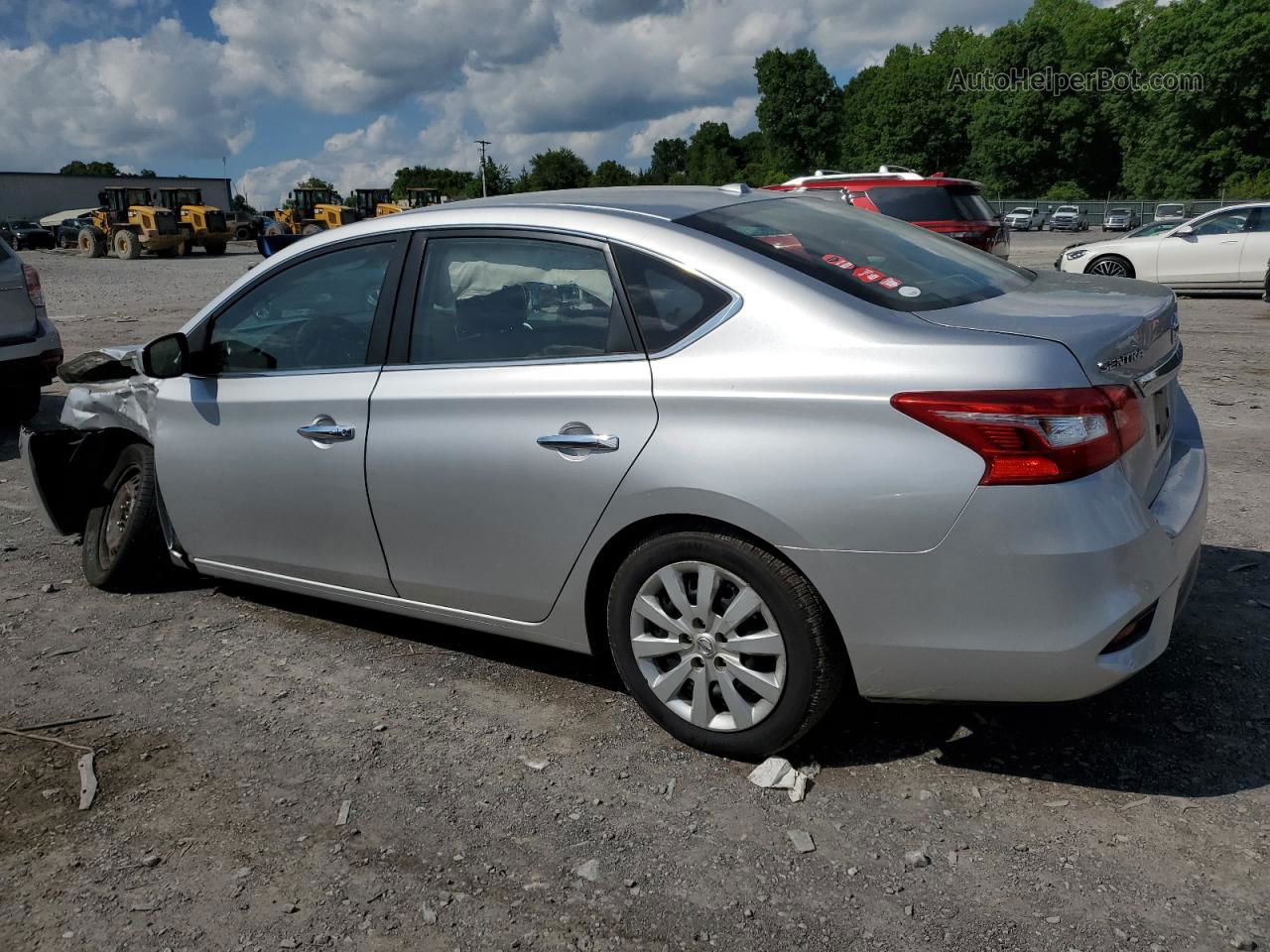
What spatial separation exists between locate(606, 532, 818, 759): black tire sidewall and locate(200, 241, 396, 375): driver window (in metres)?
1.32

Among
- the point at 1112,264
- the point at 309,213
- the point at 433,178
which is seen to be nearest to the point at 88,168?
the point at 433,178

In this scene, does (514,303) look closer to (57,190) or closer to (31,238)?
(31,238)

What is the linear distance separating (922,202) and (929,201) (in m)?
0.08

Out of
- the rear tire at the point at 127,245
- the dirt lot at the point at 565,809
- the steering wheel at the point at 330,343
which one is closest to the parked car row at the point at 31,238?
the rear tire at the point at 127,245

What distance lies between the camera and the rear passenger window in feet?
10.2

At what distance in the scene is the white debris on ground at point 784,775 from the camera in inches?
121

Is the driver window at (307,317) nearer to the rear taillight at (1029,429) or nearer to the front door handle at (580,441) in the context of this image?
the front door handle at (580,441)

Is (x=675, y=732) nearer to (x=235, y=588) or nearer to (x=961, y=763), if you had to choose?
(x=961, y=763)

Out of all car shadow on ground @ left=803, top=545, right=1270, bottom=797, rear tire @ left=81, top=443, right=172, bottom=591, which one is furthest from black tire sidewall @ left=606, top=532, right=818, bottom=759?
rear tire @ left=81, top=443, right=172, bottom=591

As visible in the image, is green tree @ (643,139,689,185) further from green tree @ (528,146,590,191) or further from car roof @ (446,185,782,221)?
car roof @ (446,185,782,221)

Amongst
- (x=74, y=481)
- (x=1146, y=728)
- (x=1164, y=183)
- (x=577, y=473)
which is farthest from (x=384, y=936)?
(x=1164, y=183)

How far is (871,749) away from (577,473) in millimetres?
1210

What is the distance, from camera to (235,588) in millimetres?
4941

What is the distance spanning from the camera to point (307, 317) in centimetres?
403
